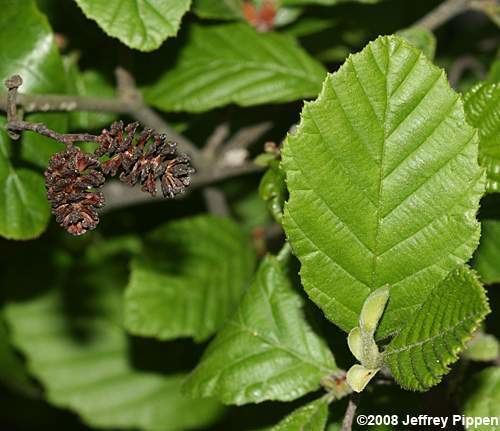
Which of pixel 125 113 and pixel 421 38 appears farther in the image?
pixel 125 113

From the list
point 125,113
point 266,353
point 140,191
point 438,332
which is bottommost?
point 140,191

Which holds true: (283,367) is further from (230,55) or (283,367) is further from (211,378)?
(230,55)

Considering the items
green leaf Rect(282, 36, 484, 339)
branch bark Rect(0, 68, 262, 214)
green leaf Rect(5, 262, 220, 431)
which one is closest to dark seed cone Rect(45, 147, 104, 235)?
branch bark Rect(0, 68, 262, 214)

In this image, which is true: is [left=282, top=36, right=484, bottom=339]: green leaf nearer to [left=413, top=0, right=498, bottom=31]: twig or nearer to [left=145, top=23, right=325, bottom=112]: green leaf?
[left=145, top=23, right=325, bottom=112]: green leaf

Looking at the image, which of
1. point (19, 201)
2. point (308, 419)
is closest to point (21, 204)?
point (19, 201)

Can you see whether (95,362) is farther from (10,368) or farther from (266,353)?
(266,353)
